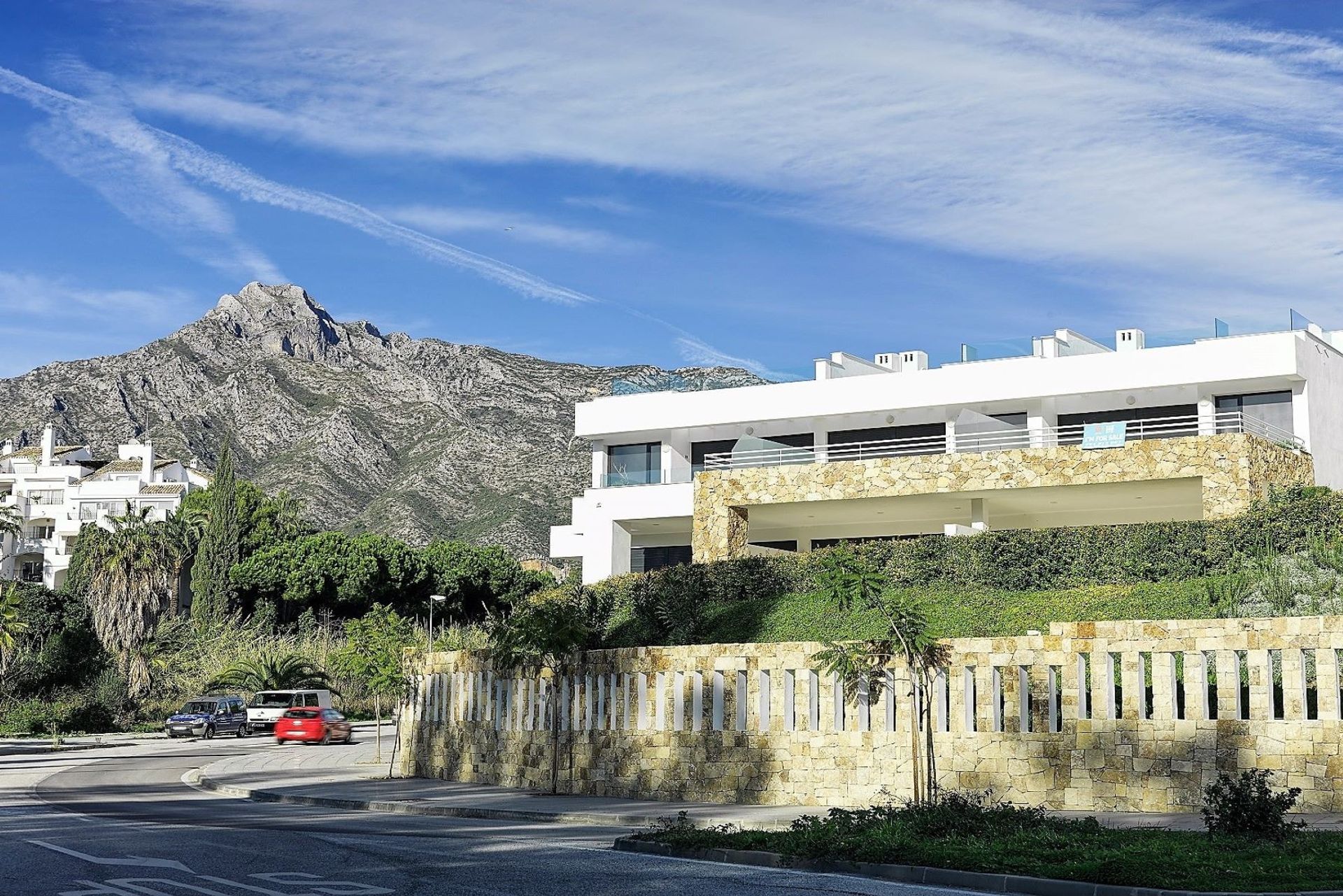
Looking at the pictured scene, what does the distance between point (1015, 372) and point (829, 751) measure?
28.6m

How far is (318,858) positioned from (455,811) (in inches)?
284

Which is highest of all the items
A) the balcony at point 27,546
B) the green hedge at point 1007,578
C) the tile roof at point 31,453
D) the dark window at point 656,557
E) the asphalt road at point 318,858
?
the tile roof at point 31,453

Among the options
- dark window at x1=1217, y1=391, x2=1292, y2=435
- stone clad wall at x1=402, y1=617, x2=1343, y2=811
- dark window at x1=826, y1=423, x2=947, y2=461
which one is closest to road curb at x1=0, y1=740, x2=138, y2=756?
stone clad wall at x1=402, y1=617, x2=1343, y2=811

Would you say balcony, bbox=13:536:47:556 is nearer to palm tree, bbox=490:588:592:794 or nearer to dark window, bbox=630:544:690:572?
dark window, bbox=630:544:690:572

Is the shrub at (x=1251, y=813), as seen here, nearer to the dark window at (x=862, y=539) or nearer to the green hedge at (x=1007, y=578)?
the green hedge at (x=1007, y=578)

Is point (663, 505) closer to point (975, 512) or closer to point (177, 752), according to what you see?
point (975, 512)

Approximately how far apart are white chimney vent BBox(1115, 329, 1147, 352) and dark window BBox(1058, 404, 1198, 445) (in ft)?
7.00

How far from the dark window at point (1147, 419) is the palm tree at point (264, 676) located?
33.4 meters

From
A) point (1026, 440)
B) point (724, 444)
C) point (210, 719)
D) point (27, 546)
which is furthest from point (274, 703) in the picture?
point (27, 546)

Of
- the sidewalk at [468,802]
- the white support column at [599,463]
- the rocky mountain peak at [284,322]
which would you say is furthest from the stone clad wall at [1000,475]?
the rocky mountain peak at [284,322]

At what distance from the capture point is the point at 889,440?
49.8m

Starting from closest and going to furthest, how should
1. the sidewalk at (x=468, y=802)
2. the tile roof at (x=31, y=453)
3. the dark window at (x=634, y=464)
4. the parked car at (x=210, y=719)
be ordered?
1. the sidewalk at (x=468, y=802)
2. the parked car at (x=210, y=719)
3. the dark window at (x=634, y=464)
4. the tile roof at (x=31, y=453)

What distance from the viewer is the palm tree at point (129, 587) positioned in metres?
61.8

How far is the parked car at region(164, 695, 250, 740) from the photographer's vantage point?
51.2 m
